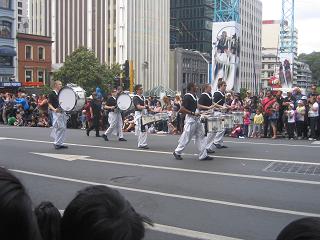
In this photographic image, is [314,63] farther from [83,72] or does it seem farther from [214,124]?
[214,124]

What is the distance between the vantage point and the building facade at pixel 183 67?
117m

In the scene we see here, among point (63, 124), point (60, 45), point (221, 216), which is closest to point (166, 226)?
point (221, 216)

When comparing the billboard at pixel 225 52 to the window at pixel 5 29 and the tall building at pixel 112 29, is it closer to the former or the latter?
the window at pixel 5 29

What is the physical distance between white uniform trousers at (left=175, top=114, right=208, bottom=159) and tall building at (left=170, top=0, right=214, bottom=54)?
11927cm

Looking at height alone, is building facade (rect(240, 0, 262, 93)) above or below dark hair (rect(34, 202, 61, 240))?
above

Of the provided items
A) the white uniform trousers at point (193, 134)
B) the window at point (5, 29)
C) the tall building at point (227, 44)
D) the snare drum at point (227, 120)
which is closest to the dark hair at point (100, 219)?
the white uniform trousers at point (193, 134)

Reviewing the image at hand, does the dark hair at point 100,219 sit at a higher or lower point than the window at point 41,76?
lower

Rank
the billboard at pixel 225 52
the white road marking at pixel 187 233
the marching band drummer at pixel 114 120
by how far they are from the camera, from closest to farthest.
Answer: the white road marking at pixel 187 233 < the marching band drummer at pixel 114 120 < the billboard at pixel 225 52

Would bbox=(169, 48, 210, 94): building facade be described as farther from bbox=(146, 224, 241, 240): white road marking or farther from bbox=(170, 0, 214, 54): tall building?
bbox=(146, 224, 241, 240): white road marking

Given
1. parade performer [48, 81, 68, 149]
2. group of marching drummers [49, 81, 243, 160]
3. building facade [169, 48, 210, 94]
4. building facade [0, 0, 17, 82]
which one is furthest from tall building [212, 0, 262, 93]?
building facade [169, 48, 210, 94]

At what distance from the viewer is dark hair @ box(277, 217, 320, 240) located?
157 centimetres

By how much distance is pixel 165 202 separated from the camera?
8.02 m

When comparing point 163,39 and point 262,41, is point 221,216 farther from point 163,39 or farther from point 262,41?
point 262,41

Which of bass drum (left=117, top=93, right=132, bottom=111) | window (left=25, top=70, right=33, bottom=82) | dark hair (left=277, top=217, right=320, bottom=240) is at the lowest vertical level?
dark hair (left=277, top=217, right=320, bottom=240)
